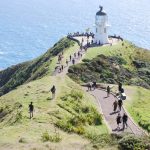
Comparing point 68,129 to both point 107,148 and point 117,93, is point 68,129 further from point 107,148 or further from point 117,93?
point 117,93

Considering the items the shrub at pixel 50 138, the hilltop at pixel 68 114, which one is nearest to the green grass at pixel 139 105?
the hilltop at pixel 68 114

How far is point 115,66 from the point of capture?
262ft

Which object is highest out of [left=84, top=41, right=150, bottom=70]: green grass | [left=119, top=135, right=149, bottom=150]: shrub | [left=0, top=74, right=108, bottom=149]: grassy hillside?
[left=84, top=41, right=150, bottom=70]: green grass

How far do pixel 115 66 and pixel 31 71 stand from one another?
20.7 metres

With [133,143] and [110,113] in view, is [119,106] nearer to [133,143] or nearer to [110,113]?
[110,113]

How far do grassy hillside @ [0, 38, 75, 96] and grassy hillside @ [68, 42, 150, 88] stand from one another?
6.23 metres

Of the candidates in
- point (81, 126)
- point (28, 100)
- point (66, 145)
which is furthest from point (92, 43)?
point (66, 145)

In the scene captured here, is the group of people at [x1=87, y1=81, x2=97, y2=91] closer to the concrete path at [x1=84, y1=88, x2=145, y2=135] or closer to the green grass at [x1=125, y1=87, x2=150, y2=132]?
the concrete path at [x1=84, y1=88, x2=145, y2=135]

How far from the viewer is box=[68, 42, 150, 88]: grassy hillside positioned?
2758 inches

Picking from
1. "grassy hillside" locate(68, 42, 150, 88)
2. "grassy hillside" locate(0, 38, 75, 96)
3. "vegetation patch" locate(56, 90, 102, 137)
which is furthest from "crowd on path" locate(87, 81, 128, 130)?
"grassy hillside" locate(0, 38, 75, 96)

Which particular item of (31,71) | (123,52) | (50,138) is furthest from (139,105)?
(31,71)

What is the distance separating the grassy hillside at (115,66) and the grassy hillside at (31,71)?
6230 mm

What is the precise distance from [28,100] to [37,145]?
16070 mm

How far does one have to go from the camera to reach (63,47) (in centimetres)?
9906
